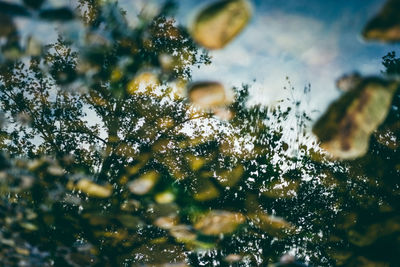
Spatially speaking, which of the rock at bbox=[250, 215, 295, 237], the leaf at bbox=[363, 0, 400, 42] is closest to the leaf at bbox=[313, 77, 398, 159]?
the leaf at bbox=[363, 0, 400, 42]

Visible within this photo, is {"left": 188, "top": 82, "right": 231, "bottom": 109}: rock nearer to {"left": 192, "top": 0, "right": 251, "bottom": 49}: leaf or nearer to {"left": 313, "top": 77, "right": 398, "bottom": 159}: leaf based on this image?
{"left": 192, "top": 0, "right": 251, "bottom": 49}: leaf

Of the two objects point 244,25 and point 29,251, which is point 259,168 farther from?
point 244,25

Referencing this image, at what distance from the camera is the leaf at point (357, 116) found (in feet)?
3.63

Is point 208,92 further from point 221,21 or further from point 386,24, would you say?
point 386,24

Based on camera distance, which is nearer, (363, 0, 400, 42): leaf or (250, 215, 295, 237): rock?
(363, 0, 400, 42): leaf

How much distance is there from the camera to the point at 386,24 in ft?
3.62

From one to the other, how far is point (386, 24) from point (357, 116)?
431mm

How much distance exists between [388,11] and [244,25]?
25.5 inches

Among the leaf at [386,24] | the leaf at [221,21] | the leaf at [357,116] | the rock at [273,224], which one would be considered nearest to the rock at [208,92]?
the leaf at [221,21]

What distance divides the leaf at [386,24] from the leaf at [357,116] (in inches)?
8.0

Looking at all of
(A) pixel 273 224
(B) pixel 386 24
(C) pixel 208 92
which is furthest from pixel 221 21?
(A) pixel 273 224

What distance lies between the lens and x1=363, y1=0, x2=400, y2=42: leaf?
1102mm

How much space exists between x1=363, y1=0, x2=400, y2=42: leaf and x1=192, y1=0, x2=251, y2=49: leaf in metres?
0.57

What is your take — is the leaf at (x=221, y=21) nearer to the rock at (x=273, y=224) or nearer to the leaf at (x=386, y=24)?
the leaf at (x=386, y=24)
